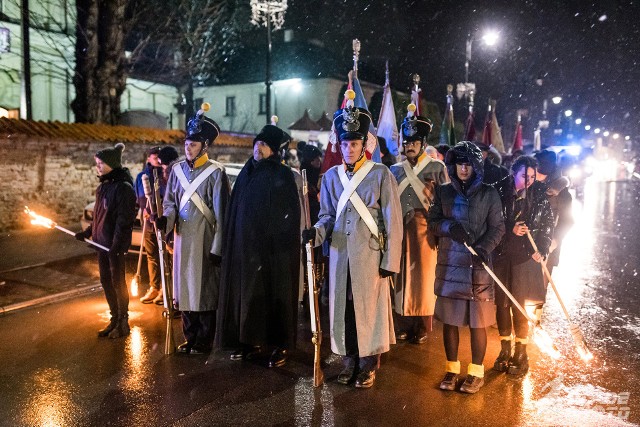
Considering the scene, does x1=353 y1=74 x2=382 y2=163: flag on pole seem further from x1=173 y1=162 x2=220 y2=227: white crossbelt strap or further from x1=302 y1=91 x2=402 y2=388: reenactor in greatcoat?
x1=173 y1=162 x2=220 y2=227: white crossbelt strap

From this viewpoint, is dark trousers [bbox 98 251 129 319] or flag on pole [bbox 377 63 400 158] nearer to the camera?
dark trousers [bbox 98 251 129 319]

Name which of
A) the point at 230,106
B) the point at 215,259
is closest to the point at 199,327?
the point at 215,259

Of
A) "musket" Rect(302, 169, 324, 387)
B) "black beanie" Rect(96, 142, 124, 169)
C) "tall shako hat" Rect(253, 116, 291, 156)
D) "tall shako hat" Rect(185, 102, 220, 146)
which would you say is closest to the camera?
"musket" Rect(302, 169, 324, 387)

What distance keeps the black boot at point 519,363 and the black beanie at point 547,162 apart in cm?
165

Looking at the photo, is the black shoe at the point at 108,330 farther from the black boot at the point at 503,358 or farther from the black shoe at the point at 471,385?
the black boot at the point at 503,358

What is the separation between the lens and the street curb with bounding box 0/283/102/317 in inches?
295

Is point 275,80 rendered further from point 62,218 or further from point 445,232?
point 445,232

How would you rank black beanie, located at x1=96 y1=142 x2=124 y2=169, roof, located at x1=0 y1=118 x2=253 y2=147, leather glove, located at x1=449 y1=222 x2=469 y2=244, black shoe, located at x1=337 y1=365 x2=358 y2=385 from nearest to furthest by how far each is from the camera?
leather glove, located at x1=449 y1=222 x2=469 y2=244 → black shoe, located at x1=337 y1=365 x2=358 y2=385 → black beanie, located at x1=96 y1=142 x2=124 y2=169 → roof, located at x1=0 y1=118 x2=253 y2=147

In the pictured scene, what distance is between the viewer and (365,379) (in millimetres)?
4980

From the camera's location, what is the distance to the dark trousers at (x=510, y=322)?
5.26 metres

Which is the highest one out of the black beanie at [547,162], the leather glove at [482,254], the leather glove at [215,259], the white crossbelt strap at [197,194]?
the black beanie at [547,162]

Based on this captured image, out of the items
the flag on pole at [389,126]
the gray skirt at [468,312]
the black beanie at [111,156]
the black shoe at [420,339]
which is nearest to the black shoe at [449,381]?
the gray skirt at [468,312]

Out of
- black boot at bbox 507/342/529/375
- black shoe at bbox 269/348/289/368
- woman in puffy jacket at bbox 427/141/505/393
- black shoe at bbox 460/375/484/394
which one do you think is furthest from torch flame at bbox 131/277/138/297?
black boot at bbox 507/342/529/375

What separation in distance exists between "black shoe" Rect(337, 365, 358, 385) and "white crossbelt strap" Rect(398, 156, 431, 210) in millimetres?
1828
